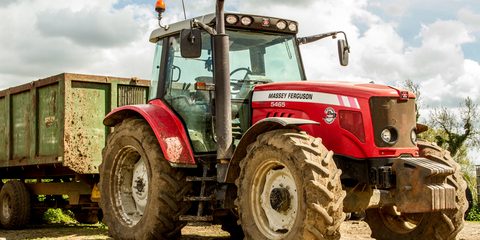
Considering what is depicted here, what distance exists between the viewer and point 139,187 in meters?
8.21

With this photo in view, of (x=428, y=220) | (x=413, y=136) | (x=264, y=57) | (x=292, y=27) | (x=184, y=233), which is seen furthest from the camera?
(x=184, y=233)

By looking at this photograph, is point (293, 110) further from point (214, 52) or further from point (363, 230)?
point (363, 230)

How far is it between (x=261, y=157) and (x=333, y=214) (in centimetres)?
94

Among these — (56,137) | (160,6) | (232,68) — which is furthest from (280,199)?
(56,137)

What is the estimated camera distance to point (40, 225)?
12.3 metres

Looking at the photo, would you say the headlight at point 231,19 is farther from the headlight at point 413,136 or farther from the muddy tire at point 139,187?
the headlight at point 413,136

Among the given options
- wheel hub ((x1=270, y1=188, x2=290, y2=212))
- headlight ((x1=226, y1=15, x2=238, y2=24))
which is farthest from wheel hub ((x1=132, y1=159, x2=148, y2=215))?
wheel hub ((x1=270, y1=188, x2=290, y2=212))

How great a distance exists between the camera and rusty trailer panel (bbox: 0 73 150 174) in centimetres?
1041

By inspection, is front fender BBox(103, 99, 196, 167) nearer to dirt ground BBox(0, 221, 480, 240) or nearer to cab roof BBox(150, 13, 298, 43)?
cab roof BBox(150, 13, 298, 43)

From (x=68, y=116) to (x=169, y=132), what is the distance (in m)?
3.26

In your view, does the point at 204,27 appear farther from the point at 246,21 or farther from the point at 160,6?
the point at 160,6

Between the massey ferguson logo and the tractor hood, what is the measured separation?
0.17 metres

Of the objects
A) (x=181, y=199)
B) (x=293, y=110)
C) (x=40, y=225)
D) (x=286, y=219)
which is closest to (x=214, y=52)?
(x=293, y=110)

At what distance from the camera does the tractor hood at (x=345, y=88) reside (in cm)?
671
